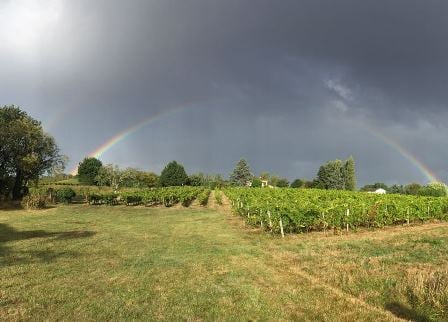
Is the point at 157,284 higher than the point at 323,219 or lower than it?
lower

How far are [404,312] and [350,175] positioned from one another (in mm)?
120787

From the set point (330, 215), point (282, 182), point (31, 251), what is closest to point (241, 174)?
point (282, 182)

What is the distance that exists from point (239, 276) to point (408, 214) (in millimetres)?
20985

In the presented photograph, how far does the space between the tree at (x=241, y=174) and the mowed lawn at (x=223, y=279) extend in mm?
128464

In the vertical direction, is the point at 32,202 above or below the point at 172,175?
below

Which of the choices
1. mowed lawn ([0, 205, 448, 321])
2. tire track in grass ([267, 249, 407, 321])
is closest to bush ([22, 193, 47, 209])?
mowed lawn ([0, 205, 448, 321])

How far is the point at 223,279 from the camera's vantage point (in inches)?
454

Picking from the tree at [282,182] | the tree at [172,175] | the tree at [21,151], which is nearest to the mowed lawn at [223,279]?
the tree at [21,151]

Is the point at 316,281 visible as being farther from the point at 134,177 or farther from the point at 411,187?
the point at 411,187

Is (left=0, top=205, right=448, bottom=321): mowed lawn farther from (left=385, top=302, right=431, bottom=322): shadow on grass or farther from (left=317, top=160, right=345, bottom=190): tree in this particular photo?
(left=317, top=160, right=345, bottom=190): tree

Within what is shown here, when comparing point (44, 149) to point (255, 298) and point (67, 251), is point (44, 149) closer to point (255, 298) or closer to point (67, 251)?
point (67, 251)

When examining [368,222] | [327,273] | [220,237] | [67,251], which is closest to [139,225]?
[220,237]

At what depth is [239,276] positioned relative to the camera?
11.9 m

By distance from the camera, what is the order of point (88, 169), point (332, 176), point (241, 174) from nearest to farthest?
point (332, 176) < point (88, 169) < point (241, 174)
